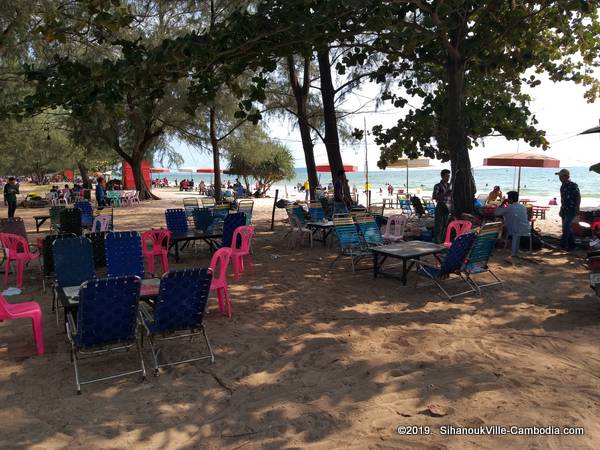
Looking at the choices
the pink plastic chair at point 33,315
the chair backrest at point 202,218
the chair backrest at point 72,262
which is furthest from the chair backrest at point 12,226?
the pink plastic chair at point 33,315

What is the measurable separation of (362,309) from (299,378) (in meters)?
2.15

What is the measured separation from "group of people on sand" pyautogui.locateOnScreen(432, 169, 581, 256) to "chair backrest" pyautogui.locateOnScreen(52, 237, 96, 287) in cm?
664

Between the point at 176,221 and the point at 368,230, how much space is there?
383 centimetres

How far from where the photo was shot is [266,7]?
6773mm

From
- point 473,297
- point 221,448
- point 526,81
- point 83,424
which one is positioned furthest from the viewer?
point 526,81

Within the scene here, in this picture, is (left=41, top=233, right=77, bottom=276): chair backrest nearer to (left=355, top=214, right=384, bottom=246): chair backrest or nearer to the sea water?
(left=355, top=214, right=384, bottom=246): chair backrest

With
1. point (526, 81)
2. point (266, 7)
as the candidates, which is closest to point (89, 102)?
point (266, 7)

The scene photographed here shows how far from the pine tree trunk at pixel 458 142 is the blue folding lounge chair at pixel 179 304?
7.81 metres

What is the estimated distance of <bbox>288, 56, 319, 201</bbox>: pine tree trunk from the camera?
1528 cm

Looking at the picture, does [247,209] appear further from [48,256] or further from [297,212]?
[48,256]

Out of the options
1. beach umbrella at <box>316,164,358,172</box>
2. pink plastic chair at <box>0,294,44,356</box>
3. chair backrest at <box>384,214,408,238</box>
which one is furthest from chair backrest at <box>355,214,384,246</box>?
beach umbrella at <box>316,164,358,172</box>

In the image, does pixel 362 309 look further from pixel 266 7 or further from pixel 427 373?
pixel 266 7

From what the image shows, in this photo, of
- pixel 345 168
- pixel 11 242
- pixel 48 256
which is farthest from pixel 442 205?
pixel 345 168

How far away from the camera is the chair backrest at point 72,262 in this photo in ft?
18.6
